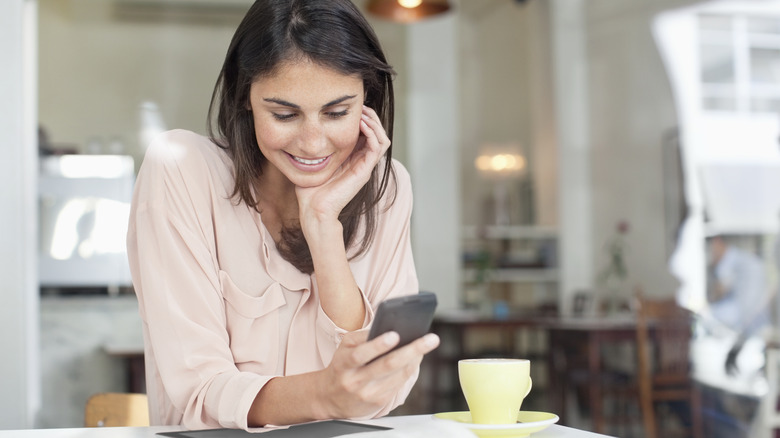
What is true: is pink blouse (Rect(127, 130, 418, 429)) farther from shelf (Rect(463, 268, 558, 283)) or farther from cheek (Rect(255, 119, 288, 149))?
shelf (Rect(463, 268, 558, 283))

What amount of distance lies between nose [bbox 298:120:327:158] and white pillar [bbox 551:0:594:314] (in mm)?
5515

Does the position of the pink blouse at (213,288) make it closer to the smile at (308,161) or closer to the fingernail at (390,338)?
the smile at (308,161)

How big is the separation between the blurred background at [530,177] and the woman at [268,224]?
1.04 m

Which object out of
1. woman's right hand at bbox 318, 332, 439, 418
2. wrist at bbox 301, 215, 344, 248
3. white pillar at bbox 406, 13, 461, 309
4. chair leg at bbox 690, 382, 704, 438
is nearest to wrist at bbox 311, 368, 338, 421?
woman's right hand at bbox 318, 332, 439, 418

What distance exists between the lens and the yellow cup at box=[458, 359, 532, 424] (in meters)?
0.84

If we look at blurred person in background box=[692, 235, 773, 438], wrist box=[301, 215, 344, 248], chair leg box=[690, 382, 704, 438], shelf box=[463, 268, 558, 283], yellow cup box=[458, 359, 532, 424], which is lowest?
chair leg box=[690, 382, 704, 438]

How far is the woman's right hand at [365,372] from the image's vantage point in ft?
2.48

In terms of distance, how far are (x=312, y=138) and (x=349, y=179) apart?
103mm

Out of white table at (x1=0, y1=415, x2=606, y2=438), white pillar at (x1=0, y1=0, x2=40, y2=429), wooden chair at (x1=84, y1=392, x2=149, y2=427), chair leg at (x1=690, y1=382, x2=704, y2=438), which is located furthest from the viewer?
chair leg at (x1=690, y1=382, x2=704, y2=438)

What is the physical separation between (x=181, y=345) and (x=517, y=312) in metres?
5.71

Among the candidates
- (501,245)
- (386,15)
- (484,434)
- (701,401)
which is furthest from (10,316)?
(501,245)

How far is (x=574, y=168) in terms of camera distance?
6.43 metres

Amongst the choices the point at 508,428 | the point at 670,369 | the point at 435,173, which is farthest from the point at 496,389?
the point at 435,173

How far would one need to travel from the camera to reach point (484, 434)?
0.81m
